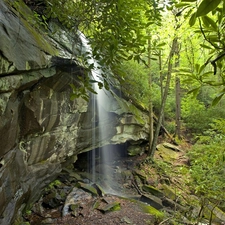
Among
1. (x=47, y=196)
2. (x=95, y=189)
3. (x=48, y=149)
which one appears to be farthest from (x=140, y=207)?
(x=48, y=149)

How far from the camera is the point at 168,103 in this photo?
1502 cm

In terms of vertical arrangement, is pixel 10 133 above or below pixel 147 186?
above

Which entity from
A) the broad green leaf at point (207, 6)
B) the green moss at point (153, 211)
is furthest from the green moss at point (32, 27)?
the green moss at point (153, 211)

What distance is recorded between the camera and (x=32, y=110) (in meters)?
4.27

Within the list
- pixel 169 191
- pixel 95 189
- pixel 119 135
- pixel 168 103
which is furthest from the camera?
pixel 168 103

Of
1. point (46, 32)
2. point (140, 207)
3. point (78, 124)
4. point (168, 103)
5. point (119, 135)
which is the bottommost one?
point (140, 207)

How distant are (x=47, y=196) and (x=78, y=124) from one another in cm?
254

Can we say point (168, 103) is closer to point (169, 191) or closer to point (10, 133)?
point (169, 191)

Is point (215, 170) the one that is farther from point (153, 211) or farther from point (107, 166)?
A: point (107, 166)

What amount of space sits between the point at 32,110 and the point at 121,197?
4.87 meters

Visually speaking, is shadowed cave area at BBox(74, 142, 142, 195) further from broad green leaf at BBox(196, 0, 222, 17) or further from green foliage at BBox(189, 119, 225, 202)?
broad green leaf at BBox(196, 0, 222, 17)

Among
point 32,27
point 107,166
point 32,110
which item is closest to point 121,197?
point 107,166

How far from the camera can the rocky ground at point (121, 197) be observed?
5789 millimetres

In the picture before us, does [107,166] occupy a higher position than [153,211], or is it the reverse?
[107,166]
